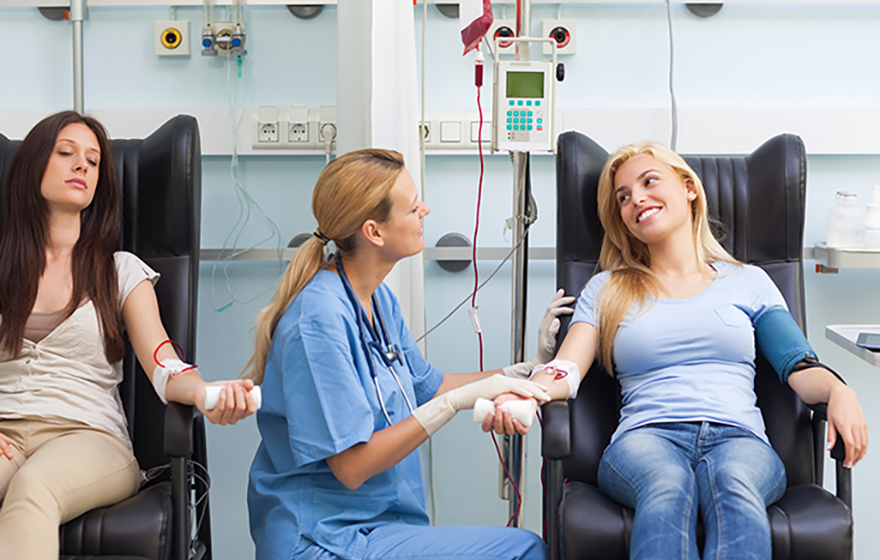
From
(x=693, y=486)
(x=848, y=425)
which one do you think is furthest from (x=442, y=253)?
(x=848, y=425)

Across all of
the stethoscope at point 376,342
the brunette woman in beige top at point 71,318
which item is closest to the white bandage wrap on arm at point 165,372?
the brunette woman in beige top at point 71,318

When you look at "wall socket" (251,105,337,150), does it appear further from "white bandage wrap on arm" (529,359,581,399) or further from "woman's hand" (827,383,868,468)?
"woman's hand" (827,383,868,468)

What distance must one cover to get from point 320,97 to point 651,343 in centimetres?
117

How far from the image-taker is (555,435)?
128cm

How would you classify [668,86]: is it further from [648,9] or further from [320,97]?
[320,97]

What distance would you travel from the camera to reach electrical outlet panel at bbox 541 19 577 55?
2.05 metres

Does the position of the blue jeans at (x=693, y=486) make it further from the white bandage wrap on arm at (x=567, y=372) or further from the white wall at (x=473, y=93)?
the white wall at (x=473, y=93)

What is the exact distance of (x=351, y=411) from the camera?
122 centimetres

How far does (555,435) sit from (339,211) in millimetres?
544

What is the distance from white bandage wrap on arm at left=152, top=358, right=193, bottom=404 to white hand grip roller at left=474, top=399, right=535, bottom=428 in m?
0.58

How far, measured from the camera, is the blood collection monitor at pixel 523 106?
164 centimetres

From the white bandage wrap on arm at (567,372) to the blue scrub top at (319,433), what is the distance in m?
0.29

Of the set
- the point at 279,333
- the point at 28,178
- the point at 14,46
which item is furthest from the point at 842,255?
the point at 14,46

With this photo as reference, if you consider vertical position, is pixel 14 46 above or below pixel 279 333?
above
